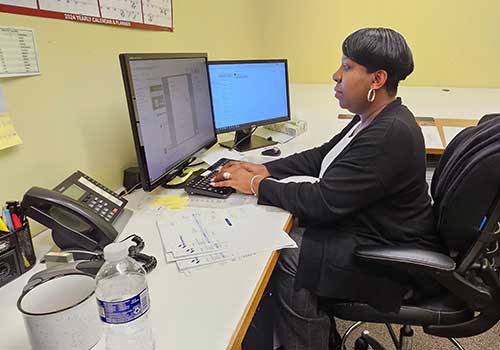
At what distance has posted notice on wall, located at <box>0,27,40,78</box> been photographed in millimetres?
964

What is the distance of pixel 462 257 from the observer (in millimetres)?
1125

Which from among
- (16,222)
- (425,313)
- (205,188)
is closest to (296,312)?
(425,313)

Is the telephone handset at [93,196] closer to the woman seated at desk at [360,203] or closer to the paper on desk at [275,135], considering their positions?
the woman seated at desk at [360,203]

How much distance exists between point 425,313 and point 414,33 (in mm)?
2728

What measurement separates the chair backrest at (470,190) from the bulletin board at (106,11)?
1216 mm

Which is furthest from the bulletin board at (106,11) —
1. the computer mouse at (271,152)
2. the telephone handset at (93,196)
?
the computer mouse at (271,152)

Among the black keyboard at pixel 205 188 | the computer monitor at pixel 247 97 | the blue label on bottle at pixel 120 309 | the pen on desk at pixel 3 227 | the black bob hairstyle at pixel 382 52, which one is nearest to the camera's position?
the blue label on bottle at pixel 120 309

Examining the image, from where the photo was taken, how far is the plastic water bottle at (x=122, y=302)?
2.04 ft

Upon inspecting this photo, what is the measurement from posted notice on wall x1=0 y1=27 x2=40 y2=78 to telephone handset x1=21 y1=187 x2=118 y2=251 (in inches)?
12.4

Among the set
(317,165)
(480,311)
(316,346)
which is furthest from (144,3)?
A: (480,311)

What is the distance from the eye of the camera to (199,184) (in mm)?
1373

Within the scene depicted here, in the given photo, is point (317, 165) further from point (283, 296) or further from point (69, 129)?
point (69, 129)

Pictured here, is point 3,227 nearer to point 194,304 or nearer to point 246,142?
point 194,304

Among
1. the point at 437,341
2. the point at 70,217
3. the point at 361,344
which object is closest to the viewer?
the point at 70,217
